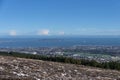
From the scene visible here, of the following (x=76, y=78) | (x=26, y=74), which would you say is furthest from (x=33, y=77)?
(x=76, y=78)

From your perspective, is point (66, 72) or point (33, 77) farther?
point (66, 72)

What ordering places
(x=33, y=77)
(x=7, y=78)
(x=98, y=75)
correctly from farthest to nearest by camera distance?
(x=98, y=75) < (x=33, y=77) < (x=7, y=78)

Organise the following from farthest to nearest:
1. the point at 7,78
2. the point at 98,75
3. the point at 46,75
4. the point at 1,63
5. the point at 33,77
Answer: the point at 98,75 → the point at 1,63 → the point at 46,75 → the point at 33,77 → the point at 7,78

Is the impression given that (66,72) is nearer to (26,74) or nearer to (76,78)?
(76,78)

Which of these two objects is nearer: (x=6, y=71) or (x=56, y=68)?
(x=6, y=71)

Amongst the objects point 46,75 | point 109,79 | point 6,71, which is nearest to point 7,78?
point 6,71

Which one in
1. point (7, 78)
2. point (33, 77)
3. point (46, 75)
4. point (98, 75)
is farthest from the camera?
point (98, 75)

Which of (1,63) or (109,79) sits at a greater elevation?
(1,63)

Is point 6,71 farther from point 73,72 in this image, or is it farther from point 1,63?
point 73,72

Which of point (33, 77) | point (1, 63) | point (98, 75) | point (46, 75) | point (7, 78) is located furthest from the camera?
point (98, 75)
